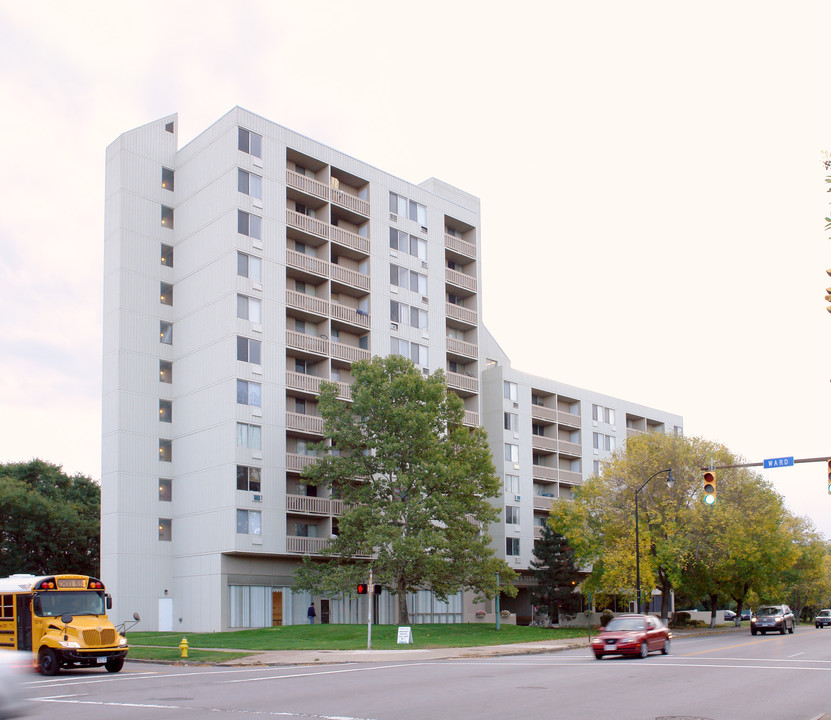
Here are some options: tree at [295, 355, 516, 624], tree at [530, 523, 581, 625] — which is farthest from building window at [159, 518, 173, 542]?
tree at [530, 523, 581, 625]

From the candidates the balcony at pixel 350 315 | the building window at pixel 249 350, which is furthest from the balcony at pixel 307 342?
the building window at pixel 249 350

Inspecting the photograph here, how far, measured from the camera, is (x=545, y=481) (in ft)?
254

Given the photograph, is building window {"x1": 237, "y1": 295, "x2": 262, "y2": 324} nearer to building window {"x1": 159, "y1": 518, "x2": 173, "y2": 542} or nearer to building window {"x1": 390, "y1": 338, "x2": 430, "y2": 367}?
building window {"x1": 390, "y1": 338, "x2": 430, "y2": 367}

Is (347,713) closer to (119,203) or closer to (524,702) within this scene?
(524,702)

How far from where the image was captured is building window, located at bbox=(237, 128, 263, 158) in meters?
55.7

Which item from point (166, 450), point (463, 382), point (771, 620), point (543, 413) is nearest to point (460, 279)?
point (463, 382)

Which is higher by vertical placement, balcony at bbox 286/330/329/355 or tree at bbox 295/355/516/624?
balcony at bbox 286/330/329/355

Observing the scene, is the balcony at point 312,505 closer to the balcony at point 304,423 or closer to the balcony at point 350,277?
the balcony at point 304,423

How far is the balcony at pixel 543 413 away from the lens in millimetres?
76375

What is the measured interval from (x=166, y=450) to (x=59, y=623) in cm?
3035

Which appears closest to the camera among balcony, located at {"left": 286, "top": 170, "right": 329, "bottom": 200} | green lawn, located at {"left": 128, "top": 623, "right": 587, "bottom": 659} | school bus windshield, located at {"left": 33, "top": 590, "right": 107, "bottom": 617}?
school bus windshield, located at {"left": 33, "top": 590, "right": 107, "bottom": 617}

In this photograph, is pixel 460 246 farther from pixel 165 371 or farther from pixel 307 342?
pixel 165 371

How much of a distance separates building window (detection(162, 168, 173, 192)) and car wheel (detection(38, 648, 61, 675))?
39.0 metres

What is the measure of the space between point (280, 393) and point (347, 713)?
40.0 metres
